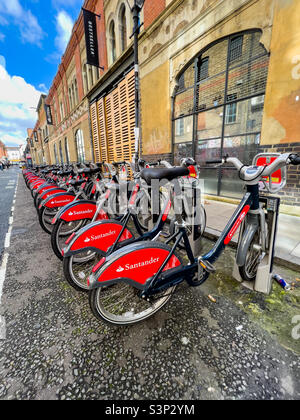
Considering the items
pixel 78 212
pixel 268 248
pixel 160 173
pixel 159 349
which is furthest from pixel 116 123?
pixel 159 349

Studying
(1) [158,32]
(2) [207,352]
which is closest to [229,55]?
(1) [158,32]

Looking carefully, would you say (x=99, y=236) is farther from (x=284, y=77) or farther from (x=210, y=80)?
(x=210, y=80)

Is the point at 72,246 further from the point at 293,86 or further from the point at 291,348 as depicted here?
the point at 293,86

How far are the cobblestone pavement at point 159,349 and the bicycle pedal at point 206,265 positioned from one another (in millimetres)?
475

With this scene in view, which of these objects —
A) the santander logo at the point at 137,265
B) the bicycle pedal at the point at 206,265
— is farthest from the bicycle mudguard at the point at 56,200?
the bicycle pedal at the point at 206,265

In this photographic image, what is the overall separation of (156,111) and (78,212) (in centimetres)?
579

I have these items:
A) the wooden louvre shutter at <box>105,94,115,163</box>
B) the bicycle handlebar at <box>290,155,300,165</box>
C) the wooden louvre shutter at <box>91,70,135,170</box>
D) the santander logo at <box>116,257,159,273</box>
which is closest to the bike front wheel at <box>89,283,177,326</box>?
the santander logo at <box>116,257,159,273</box>

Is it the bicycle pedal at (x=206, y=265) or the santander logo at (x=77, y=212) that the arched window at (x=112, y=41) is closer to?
the santander logo at (x=77, y=212)

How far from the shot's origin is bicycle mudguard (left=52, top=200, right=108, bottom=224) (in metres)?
2.78

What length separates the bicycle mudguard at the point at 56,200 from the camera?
370 centimetres

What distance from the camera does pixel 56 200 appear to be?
3777mm

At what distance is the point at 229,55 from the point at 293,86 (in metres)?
2.32

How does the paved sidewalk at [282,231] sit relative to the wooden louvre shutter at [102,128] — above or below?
below

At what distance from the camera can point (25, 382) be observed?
131 centimetres
